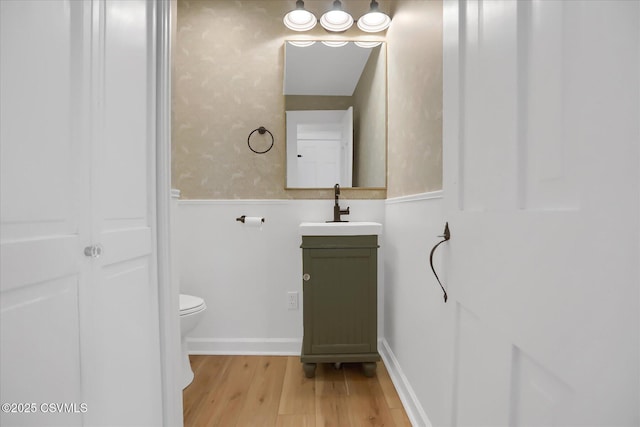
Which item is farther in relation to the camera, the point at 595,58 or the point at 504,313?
the point at 504,313

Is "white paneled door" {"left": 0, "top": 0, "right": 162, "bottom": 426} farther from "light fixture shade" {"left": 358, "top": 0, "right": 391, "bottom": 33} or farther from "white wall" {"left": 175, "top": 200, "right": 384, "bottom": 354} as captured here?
"light fixture shade" {"left": 358, "top": 0, "right": 391, "bottom": 33}

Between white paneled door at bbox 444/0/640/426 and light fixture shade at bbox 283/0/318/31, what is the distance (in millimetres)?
1659

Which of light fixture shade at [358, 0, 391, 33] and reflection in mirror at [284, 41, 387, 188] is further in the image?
reflection in mirror at [284, 41, 387, 188]

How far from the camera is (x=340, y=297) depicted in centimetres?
190

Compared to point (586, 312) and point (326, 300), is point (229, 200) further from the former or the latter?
point (586, 312)

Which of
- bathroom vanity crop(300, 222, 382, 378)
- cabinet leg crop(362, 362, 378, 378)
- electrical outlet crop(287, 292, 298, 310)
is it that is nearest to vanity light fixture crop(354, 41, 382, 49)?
bathroom vanity crop(300, 222, 382, 378)

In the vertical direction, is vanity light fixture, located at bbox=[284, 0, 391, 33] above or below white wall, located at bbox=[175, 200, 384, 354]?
above

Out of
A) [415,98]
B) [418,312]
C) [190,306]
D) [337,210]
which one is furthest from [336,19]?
[190,306]

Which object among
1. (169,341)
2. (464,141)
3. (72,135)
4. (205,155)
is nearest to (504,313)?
(464,141)

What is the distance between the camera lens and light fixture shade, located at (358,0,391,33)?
214cm

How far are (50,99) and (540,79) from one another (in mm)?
917

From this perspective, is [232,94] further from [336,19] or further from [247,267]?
[247,267]

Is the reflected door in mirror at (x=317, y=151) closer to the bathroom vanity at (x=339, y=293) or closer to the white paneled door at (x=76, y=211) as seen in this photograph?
the bathroom vanity at (x=339, y=293)

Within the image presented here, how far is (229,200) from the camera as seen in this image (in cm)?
228
